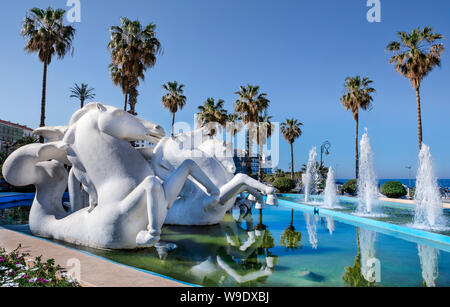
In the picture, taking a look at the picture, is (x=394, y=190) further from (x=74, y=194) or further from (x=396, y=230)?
(x=74, y=194)

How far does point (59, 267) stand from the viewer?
13.7 feet

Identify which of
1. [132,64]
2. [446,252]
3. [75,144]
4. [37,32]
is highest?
[37,32]

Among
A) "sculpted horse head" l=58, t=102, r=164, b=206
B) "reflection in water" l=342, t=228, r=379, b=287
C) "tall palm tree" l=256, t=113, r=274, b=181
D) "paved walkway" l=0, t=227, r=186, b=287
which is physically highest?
"tall palm tree" l=256, t=113, r=274, b=181

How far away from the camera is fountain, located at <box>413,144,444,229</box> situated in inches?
417

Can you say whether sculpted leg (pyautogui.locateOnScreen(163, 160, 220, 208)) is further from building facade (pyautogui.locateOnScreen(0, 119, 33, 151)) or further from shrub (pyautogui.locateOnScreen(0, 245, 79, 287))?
building facade (pyautogui.locateOnScreen(0, 119, 33, 151))

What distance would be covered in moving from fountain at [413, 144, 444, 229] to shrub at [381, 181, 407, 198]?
26.6 ft

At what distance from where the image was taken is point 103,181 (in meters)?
6.23

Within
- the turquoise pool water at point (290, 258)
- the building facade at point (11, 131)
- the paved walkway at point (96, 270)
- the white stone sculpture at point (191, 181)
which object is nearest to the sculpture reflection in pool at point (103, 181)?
the turquoise pool water at point (290, 258)

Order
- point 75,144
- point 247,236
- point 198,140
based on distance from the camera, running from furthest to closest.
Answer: point 198,140 → point 247,236 → point 75,144

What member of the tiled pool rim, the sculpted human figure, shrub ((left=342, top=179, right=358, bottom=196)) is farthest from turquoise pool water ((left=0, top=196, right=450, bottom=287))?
shrub ((left=342, top=179, right=358, bottom=196))

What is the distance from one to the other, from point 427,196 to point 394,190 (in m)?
9.58
